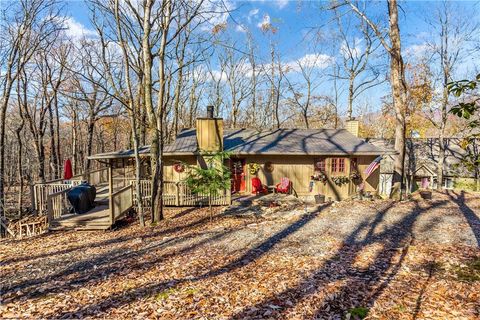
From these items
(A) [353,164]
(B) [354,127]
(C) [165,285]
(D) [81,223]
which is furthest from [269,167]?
(C) [165,285]

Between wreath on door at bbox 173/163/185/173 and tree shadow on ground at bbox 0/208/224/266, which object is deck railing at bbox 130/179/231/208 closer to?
wreath on door at bbox 173/163/185/173

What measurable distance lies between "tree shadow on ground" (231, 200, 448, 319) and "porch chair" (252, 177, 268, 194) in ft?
22.2

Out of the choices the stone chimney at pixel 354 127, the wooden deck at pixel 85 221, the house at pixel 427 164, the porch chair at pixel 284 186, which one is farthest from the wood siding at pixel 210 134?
the house at pixel 427 164

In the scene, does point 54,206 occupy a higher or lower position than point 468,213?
higher

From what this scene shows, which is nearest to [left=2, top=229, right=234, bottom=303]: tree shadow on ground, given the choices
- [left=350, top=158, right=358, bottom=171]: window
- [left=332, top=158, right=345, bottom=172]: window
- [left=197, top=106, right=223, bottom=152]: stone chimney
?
[left=197, top=106, right=223, bottom=152]: stone chimney

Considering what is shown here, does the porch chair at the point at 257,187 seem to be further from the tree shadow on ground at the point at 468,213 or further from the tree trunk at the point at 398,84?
the tree shadow on ground at the point at 468,213

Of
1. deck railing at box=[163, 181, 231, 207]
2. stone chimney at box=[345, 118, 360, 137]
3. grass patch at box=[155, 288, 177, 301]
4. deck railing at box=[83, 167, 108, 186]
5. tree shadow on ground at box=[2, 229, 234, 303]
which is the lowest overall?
tree shadow on ground at box=[2, 229, 234, 303]

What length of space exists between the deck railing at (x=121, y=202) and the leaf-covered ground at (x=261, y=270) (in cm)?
92

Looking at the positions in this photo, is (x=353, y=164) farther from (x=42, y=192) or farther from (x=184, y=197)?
(x=42, y=192)

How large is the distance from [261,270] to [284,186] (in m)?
8.45

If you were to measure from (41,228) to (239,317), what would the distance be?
893 centimetres

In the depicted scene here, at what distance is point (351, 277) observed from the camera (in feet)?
14.8

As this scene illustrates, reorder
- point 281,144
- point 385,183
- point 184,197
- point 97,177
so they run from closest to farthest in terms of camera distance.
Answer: point 184,197
point 281,144
point 97,177
point 385,183

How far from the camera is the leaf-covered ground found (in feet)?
12.3
